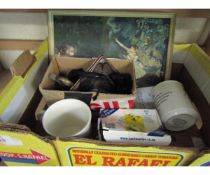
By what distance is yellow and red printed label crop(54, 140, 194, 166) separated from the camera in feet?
1.54

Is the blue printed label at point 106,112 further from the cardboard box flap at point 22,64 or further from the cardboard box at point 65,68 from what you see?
the cardboard box flap at point 22,64

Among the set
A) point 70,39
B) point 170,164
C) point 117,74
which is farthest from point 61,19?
point 170,164

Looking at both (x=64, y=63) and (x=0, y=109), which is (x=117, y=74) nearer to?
(x=64, y=63)

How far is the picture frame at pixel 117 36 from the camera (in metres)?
0.69

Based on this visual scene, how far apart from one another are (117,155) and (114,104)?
16 cm

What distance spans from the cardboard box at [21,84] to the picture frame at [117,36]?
0.21 feet

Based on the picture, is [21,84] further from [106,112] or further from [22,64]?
[106,112]

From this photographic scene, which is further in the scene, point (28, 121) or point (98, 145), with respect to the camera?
point (28, 121)

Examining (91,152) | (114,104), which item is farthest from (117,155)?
(114,104)

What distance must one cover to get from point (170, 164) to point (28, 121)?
1.43ft

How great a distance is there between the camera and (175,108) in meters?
0.60

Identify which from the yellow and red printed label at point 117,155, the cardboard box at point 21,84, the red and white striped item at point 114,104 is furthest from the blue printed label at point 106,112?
the cardboard box at point 21,84

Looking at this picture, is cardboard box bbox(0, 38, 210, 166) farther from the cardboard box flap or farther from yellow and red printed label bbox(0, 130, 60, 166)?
the cardboard box flap

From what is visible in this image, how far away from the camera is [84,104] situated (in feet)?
1.93
